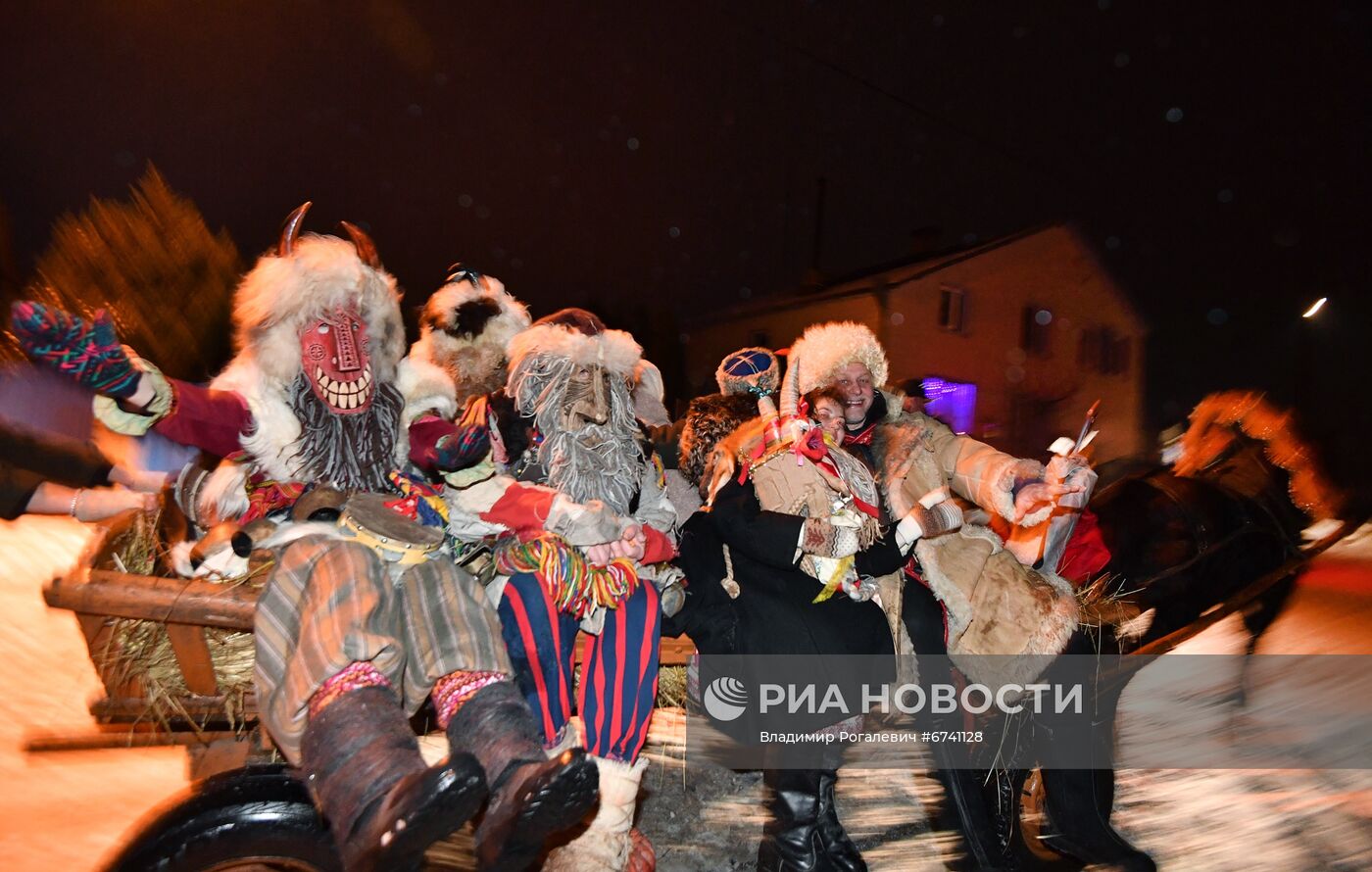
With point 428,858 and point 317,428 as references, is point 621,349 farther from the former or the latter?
point 428,858

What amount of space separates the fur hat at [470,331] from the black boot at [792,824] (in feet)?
6.63

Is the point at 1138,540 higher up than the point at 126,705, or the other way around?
the point at 1138,540

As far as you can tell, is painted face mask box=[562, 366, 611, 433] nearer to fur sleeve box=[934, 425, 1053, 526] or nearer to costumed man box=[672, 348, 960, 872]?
costumed man box=[672, 348, 960, 872]

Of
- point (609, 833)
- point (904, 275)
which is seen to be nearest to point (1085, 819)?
point (609, 833)

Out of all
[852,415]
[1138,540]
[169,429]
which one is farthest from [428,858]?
[1138,540]

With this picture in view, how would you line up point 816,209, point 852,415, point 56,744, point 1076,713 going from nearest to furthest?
point 56,744 < point 1076,713 < point 852,415 < point 816,209

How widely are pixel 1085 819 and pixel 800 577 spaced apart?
58.7 inches

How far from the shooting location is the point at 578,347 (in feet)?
9.52

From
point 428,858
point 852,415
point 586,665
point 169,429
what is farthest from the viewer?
point 852,415

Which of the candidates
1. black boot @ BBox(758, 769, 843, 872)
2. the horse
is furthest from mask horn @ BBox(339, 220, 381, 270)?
the horse

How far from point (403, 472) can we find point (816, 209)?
2070cm

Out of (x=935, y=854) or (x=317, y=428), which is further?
(x=935, y=854)

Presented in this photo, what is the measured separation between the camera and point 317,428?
8.95ft

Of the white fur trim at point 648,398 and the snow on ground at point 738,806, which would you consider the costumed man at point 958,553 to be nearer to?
the white fur trim at point 648,398
